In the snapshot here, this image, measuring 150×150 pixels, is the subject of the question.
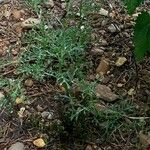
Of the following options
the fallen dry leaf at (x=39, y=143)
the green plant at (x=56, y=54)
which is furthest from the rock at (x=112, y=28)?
the fallen dry leaf at (x=39, y=143)

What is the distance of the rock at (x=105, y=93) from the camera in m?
1.98

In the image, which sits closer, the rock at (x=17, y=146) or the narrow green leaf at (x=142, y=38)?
the narrow green leaf at (x=142, y=38)

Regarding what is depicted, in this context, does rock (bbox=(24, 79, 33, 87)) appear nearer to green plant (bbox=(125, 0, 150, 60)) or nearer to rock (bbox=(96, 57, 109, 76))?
rock (bbox=(96, 57, 109, 76))

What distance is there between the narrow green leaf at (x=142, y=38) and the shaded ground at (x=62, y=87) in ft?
1.31

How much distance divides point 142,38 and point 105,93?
48cm

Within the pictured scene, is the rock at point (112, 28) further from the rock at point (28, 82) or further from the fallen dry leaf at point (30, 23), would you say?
the rock at point (28, 82)

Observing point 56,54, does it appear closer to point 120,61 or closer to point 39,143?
point 120,61

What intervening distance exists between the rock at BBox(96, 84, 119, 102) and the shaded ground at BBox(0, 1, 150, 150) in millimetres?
25

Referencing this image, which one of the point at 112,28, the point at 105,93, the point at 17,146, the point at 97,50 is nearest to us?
the point at 17,146

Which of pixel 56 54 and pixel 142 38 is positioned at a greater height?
pixel 142 38

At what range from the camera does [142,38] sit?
1607mm

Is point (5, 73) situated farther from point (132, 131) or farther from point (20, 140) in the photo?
point (132, 131)

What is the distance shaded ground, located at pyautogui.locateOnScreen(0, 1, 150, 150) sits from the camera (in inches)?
72.7

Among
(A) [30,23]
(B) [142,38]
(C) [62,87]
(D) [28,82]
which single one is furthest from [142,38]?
(A) [30,23]
